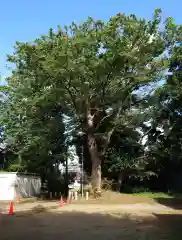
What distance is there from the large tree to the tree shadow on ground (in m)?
14.0

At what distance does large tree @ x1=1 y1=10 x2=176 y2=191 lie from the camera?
3384cm

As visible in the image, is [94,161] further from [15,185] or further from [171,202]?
[171,202]

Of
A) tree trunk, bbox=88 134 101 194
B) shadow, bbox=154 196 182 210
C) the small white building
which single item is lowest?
shadow, bbox=154 196 182 210

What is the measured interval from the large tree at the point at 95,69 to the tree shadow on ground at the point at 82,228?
14.0 metres

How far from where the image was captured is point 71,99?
3659 cm

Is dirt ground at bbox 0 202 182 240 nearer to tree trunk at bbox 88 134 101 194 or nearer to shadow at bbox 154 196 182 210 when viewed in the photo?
shadow at bbox 154 196 182 210

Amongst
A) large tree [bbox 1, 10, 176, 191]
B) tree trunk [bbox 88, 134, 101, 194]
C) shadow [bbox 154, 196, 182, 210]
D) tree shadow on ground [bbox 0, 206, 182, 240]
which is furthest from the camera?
tree trunk [bbox 88, 134, 101, 194]

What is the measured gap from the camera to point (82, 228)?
18.0 meters

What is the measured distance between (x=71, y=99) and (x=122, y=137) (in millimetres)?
8373

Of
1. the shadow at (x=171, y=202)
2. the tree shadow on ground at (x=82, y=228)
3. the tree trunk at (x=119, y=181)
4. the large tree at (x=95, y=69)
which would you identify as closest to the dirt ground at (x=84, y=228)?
the tree shadow on ground at (x=82, y=228)

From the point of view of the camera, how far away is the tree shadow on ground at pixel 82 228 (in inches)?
602

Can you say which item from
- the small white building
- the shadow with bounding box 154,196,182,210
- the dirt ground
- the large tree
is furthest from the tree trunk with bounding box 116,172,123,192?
the dirt ground

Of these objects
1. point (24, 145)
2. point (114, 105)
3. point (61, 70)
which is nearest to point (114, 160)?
point (114, 105)

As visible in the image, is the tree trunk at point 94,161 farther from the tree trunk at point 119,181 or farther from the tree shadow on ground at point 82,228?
the tree shadow on ground at point 82,228
